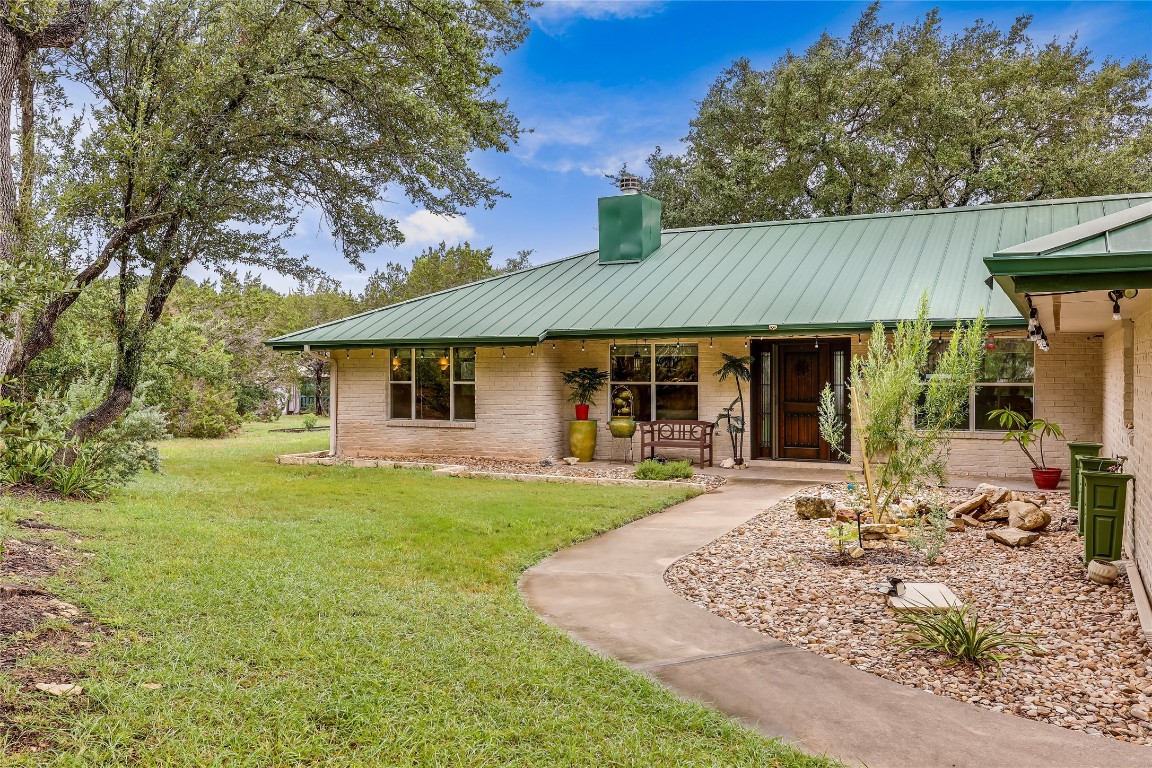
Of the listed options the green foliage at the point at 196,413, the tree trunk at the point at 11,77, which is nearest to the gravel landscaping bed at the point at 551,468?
the tree trunk at the point at 11,77

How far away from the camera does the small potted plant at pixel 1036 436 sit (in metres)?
9.80

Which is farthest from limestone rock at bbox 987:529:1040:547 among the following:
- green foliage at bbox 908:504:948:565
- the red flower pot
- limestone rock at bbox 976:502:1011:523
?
the red flower pot

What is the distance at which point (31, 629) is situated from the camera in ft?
12.8

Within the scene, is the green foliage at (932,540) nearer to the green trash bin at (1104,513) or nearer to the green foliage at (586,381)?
the green trash bin at (1104,513)

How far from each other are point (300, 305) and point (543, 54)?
1751cm

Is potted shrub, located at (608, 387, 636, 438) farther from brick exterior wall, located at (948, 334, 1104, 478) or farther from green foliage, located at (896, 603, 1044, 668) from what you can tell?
green foliage, located at (896, 603, 1044, 668)

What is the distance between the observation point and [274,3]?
793 centimetres

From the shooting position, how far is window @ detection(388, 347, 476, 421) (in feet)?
47.3

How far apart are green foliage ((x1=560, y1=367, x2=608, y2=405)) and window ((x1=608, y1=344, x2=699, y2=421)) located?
0.25 m

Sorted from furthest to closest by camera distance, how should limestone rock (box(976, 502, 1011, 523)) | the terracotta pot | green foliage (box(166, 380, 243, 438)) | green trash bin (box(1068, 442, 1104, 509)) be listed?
green foliage (box(166, 380, 243, 438)) → limestone rock (box(976, 502, 1011, 523)) → green trash bin (box(1068, 442, 1104, 509)) → the terracotta pot

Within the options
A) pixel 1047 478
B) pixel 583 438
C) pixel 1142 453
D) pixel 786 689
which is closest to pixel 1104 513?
pixel 1142 453

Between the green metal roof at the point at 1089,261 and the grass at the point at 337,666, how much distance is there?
2525 mm

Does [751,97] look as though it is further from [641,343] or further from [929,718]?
[929,718]

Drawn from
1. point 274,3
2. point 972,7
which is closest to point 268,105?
point 274,3
